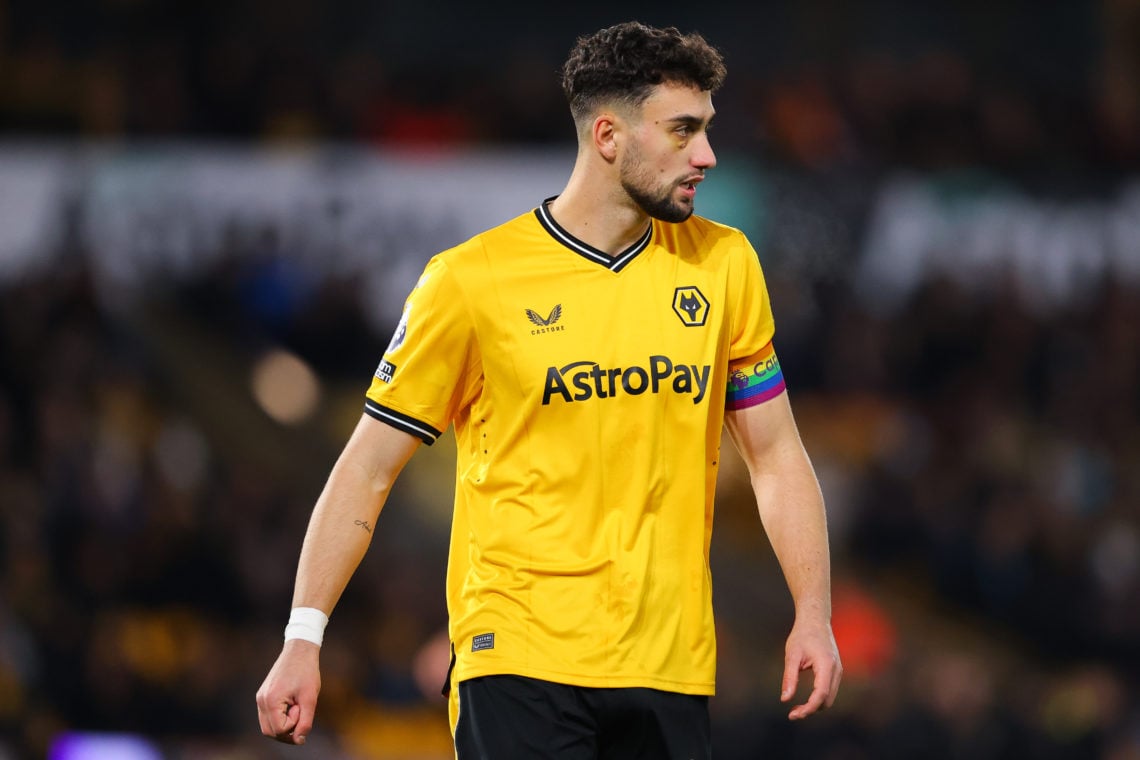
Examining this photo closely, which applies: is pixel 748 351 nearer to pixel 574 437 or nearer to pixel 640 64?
pixel 574 437

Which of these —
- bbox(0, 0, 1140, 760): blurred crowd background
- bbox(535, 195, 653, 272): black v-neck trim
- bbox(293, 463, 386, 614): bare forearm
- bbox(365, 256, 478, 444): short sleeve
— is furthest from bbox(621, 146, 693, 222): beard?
bbox(0, 0, 1140, 760): blurred crowd background

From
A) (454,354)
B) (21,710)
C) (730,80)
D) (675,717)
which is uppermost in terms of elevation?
(730,80)

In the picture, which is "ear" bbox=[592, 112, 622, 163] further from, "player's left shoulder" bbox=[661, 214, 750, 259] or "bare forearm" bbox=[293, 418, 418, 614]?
"bare forearm" bbox=[293, 418, 418, 614]

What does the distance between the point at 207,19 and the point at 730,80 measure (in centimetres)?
474

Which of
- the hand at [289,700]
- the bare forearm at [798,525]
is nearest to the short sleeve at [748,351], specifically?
the bare forearm at [798,525]

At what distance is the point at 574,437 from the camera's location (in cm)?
418

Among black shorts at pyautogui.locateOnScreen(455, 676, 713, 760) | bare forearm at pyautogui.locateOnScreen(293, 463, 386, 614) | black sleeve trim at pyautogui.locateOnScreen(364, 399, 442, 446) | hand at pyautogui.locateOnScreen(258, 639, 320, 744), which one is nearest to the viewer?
hand at pyautogui.locateOnScreen(258, 639, 320, 744)

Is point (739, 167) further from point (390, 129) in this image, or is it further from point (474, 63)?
point (474, 63)

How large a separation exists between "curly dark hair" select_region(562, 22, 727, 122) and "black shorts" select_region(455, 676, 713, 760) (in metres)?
1.47

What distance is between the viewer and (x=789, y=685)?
3998mm

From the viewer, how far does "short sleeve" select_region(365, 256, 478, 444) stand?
13.9ft

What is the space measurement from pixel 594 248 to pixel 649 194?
0.21 m

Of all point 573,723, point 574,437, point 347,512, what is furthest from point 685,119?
point 573,723

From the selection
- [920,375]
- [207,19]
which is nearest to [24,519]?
[207,19]
